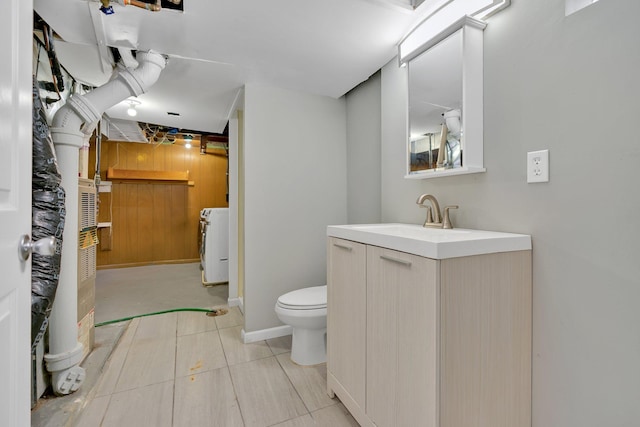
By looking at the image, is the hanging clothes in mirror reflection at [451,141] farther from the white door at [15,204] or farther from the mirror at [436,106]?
the white door at [15,204]

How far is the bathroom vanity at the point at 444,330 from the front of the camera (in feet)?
3.04

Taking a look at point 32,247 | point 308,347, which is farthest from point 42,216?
point 308,347

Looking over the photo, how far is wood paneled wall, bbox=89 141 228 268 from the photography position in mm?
4625


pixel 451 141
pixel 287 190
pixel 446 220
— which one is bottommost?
pixel 446 220

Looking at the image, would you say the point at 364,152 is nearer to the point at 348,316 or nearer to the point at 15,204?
the point at 348,316

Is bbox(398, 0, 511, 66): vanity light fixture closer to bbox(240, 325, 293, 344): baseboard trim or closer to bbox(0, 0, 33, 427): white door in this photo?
bbox(0, 0, 33, 427): white door

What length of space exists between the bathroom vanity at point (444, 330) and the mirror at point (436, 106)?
56 cm

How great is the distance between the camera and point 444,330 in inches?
36.2

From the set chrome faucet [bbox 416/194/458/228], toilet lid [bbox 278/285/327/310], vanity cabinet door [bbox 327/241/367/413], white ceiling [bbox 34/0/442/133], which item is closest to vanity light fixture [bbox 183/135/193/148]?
white ceiling [bbox 34/0/442/133]

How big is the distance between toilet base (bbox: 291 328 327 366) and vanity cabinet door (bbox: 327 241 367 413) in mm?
373

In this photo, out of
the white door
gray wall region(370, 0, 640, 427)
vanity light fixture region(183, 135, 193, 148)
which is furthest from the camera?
vanity light fixture region(183, 135, 193, 148)

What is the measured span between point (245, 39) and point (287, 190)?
1.12 meters

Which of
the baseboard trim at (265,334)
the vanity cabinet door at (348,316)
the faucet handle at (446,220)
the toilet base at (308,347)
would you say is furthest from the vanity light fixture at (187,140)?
the faucet handle at (446,220)

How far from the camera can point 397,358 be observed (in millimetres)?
1088
